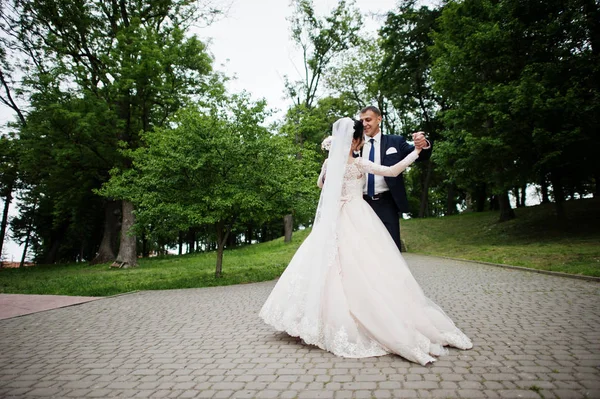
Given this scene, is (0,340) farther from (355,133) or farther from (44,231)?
(44,231)

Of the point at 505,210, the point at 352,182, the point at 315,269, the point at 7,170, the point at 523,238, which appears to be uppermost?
the point at 7,170

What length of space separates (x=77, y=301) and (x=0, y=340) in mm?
2919

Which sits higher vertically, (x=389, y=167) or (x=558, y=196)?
(x=558, y=196)

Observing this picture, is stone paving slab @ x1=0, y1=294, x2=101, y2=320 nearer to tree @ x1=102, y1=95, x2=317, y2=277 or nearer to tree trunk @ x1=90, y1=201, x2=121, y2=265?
tree @ x1=102, y1=95, x2=317, y2=277

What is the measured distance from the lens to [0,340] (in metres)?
4.56

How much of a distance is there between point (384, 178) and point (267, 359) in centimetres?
255

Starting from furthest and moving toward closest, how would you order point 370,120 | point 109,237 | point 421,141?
point 109,237 → point 370,120 → point 421,141

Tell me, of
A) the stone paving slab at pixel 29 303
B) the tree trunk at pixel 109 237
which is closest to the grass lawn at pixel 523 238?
the stone paving slab at pixel 29 303

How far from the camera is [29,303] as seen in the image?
7.32 m

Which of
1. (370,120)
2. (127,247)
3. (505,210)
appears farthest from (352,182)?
(505,210)

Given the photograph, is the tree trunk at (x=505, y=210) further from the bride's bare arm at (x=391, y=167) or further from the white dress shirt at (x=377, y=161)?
the bride's bare arm at (x=391, y=167)

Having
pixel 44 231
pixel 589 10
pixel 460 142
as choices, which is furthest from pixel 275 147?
pixel 44 231

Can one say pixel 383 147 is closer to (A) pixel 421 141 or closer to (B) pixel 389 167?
(B) pixel 389 167

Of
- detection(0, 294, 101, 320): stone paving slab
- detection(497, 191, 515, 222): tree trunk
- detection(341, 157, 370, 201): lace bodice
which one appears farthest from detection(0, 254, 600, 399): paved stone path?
detection(497, 191, 515, 222): tree trunk
